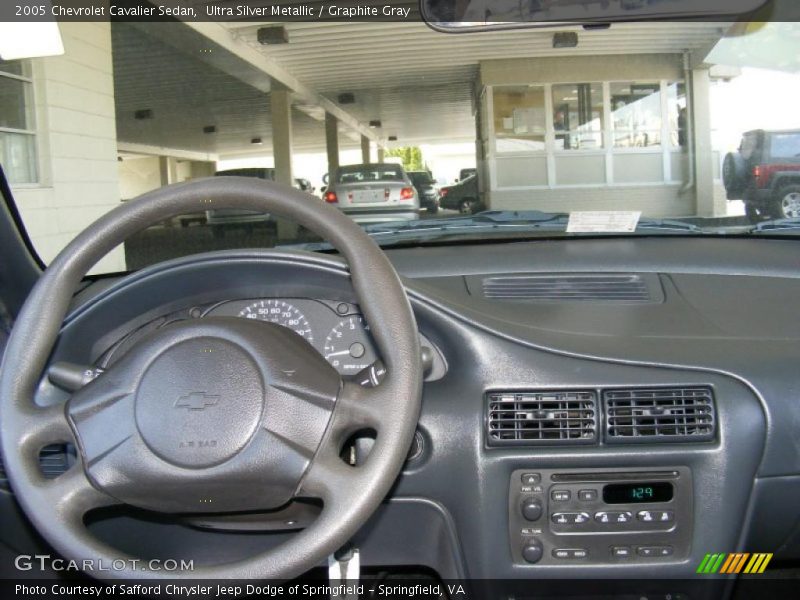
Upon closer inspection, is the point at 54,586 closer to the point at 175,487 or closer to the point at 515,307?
the point at 175,487

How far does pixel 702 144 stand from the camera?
3.25m

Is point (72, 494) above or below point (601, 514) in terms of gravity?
above

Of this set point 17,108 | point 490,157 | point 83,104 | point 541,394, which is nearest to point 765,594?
point 541,394

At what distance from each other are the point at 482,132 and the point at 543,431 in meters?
1.68

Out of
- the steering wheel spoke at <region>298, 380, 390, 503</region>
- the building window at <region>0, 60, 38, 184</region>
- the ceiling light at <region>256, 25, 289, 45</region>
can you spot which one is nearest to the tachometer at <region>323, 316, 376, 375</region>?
the steering wheel spoke at <region>298, 380, 390, 503</region>

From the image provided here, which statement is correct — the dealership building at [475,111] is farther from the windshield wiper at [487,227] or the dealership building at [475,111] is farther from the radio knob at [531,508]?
the radio knob at [531,508]

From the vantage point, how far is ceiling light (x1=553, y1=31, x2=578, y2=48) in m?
3.11

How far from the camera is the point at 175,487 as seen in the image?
168cm

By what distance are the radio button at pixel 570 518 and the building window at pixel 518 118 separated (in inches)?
66.7

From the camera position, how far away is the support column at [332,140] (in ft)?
11.4

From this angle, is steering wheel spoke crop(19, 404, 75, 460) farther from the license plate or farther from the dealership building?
the license plate

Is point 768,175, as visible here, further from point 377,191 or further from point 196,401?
point 196,401

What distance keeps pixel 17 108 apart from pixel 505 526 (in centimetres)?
360

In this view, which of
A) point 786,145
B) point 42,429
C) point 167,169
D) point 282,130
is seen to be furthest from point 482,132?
point 42,429
